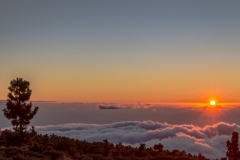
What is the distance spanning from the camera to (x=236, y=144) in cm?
4850

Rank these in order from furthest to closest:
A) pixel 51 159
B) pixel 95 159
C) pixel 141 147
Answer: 1. pixel 141 147
2. pixel 95 159
3. pixel 51 159

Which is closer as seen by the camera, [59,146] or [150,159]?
[150,159]

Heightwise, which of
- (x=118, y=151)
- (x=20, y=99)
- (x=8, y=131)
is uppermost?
(x=20, y=99)

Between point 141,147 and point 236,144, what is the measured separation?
1728 centimetres

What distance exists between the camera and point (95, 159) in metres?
34.5

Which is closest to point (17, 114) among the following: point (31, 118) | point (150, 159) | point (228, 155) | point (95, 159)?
point (31, 118)

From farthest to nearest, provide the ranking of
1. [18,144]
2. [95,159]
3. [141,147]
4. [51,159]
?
[141,147] → [18,144] → [95,159] → [51,159]

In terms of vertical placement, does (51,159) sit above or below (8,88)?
below


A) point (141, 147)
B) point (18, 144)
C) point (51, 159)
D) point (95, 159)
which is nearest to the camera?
point (51, 159)

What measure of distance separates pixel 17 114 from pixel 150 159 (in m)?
23.3

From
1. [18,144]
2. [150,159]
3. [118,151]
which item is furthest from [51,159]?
[118,151]

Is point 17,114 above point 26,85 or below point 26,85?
below

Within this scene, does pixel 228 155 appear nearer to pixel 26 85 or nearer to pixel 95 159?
pixel 95 159

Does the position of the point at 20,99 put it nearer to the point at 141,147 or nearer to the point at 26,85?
the point at 26,85
